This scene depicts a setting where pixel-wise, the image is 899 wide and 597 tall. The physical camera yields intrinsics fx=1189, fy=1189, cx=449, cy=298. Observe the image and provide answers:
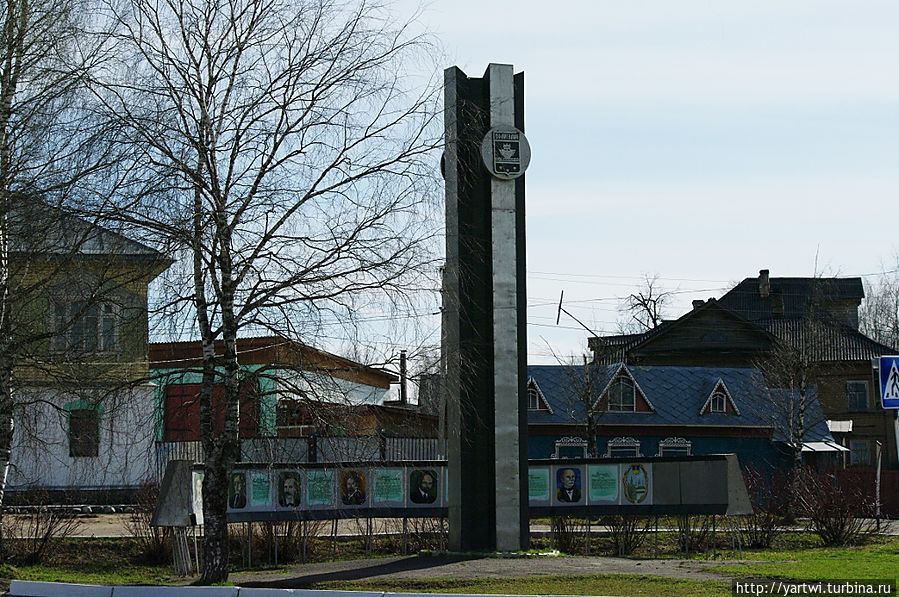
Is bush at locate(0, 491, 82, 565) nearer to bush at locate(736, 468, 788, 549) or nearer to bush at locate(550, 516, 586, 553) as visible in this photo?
bush at locate(550, 516, 586, 553)

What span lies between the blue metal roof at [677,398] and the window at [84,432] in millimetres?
30081

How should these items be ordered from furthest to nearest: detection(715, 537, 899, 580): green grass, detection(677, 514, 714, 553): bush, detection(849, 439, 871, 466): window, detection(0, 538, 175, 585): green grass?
detection(849, 439, 871, 466): window < detection(677, 514, 714, 553): bush < detection(0, 538, 175, 585): green grass < detection(715, 537, 899, 580): green grass

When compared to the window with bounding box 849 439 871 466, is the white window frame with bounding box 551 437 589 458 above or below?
above

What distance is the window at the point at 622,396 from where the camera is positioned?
164 ft

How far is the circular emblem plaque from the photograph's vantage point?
765 inches

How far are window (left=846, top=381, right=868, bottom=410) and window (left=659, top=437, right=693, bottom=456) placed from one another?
20586mm

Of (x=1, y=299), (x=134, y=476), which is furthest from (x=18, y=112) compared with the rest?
(x=134, y=476)

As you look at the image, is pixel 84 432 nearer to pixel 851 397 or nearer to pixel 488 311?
pixel 488 311

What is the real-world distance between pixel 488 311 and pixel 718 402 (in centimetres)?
3373

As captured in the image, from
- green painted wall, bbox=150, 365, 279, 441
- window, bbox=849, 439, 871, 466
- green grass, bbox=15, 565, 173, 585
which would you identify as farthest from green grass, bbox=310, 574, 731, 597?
window, bbox=849, 439, 871, 466

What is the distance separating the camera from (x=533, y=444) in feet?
161

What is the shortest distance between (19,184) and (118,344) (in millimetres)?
2803

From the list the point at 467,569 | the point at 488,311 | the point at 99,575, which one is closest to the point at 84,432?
the point at 99,575

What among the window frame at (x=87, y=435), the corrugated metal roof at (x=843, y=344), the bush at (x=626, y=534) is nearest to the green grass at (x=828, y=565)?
the bush at (x=626, y=534)
